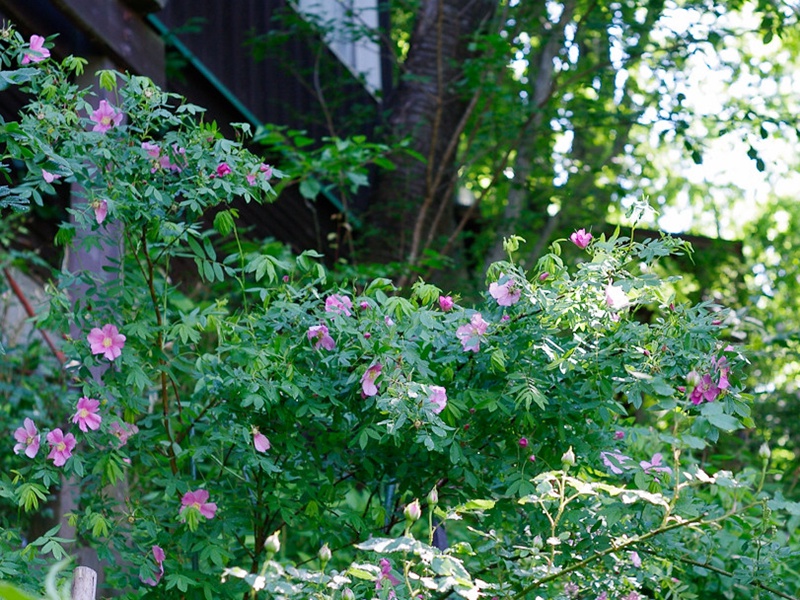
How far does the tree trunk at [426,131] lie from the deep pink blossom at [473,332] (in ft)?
9.33

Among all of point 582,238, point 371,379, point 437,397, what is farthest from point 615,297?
point 371,379

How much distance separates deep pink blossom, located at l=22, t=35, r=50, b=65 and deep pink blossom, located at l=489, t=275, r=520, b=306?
1.11 metres

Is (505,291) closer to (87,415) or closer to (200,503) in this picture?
(200,503)

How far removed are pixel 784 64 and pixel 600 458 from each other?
30.6 feet

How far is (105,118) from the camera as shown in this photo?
2607 mm

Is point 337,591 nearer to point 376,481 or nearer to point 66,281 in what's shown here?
point 376,481

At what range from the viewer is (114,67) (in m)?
3.61

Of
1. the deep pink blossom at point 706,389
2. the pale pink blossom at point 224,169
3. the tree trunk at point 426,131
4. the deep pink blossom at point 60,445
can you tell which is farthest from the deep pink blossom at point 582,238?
the tree trunk at point 426,131

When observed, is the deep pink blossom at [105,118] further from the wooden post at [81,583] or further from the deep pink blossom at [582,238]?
the wooden post at [81,583]

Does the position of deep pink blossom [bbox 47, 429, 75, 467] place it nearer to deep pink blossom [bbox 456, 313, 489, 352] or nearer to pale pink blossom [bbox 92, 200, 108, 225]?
pale pink blossom [bbox 92, 200, 108, 225]

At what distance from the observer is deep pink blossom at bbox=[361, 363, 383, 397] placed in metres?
2.36

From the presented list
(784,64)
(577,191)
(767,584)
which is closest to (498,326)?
(767,584)

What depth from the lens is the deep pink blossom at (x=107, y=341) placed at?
8.46ft

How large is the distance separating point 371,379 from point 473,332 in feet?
0.83
